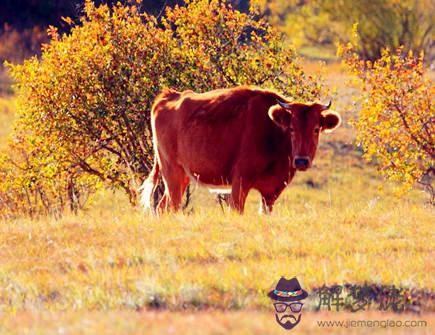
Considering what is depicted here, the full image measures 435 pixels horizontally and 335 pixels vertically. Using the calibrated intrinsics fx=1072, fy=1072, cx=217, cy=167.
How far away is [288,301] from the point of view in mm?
7688

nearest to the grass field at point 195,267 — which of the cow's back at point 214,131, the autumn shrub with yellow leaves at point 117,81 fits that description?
the cow's back at point 214,131

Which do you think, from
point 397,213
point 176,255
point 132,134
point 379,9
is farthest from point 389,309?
point 379,9

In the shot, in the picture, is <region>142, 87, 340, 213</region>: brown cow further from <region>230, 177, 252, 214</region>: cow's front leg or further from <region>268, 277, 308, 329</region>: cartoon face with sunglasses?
<region>268, 277, 308, 329</region>: cartoon face with sunglasses

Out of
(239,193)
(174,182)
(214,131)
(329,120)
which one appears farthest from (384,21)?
(239,193)

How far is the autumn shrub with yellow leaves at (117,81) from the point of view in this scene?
16.7 meters

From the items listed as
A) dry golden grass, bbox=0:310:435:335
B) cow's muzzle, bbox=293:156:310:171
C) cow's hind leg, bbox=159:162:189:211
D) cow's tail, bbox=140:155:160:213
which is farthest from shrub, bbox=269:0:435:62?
dry golden grass, bbox=0:310:435:335

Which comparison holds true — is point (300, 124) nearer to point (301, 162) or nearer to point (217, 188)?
point (301, 162)

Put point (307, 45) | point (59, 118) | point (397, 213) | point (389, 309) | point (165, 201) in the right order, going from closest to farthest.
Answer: point (389, 309), point (397, 213), point (165, 201), point (59, 118), point (307, 45)

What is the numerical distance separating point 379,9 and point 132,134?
3287 cm

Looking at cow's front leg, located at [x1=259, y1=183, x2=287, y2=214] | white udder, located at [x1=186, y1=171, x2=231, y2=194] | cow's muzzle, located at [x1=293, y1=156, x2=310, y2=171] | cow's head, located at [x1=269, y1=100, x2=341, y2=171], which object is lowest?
cow's front leg, located at [x1=259, y1=183, x2=287, y2=214]

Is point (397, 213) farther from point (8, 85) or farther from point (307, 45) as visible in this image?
point (307, 45)

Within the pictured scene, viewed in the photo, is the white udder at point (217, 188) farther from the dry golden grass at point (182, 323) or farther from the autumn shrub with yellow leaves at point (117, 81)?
the dry golden grass at point (182, 323)

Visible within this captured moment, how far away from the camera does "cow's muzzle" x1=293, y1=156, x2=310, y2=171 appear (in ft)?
42.4

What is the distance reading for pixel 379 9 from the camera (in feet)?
157
